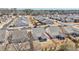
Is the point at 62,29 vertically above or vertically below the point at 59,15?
below

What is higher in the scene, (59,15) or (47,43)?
(59,15)

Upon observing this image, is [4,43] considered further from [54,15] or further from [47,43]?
[54,15]

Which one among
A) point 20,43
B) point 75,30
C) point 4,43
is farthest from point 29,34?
point 75,30

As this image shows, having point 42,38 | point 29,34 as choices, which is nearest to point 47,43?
point 42,38

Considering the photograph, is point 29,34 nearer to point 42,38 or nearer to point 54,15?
point 42,38

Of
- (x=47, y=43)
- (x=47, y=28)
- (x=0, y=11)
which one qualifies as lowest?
(x=47, y=43)

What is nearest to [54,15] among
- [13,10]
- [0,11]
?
[13,10]
